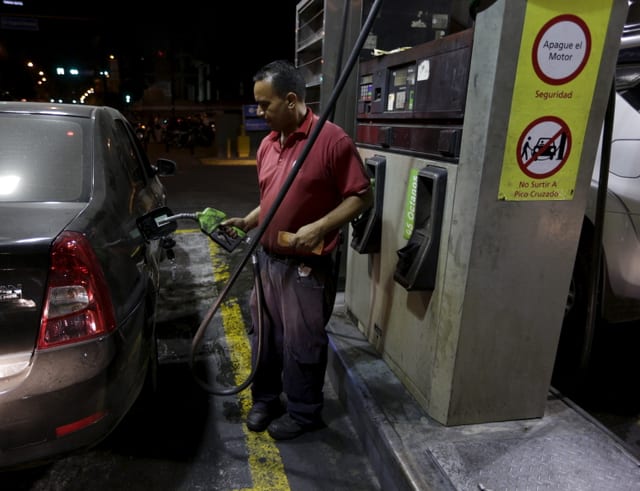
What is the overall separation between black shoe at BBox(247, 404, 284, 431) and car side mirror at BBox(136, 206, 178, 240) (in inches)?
41.5

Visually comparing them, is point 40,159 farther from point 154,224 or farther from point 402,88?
point 402,88

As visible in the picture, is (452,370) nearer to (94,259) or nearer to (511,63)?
(511,63)

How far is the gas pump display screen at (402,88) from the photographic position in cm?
226

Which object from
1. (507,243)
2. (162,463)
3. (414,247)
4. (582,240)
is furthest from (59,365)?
(582,240)

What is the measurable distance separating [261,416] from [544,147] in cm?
183

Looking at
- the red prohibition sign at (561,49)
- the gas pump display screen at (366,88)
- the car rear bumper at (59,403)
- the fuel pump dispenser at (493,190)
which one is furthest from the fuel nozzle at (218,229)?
the red prohibition sign at (561,49)

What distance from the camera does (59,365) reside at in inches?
60.2

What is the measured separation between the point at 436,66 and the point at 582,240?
6.41ft

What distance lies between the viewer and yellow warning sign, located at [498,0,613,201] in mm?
1677

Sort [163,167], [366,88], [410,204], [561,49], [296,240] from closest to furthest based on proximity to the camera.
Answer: [561,49] < [296,240] < [410,204] < [366,88] < [163,167]

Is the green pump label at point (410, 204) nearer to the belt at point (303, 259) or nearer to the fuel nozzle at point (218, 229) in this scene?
the belt at point (303, 259)

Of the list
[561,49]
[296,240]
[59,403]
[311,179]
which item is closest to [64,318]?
[59,403]

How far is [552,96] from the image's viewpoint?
1.77 metres

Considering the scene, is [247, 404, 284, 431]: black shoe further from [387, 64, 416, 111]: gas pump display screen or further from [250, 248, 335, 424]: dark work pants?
[387, 64, 416, 111]: gas pump display screen
